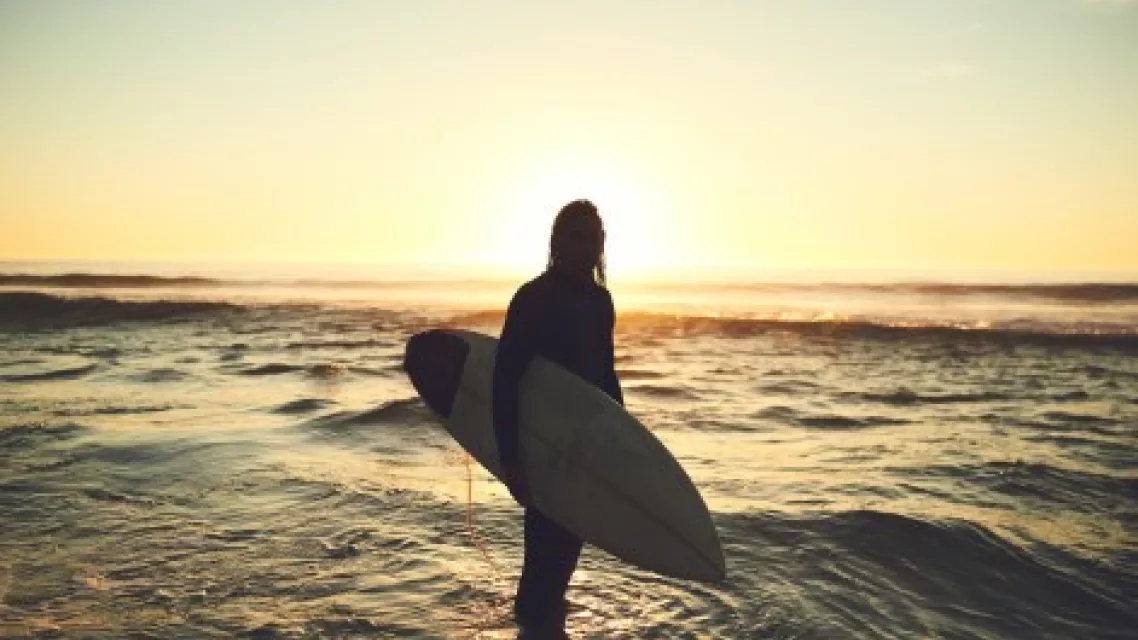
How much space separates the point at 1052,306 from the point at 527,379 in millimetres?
40685

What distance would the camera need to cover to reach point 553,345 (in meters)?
3.65

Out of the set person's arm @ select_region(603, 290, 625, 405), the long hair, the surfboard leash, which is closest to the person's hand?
person's arm @ select_region(603, 290, 625, 405)

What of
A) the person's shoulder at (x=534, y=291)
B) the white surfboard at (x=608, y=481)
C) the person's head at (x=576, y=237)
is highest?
the person's head at (x=576, y=237)

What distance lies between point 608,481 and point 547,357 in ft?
2.45

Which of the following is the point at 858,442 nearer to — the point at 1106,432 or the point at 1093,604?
the point at 1106,432

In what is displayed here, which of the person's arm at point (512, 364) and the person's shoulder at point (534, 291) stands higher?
the person's shoulder at point (534, 291)

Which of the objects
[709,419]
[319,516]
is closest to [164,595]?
[319,516]

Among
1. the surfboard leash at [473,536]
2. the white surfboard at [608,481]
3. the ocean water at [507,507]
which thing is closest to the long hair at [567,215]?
the white surfboard at [608,481]

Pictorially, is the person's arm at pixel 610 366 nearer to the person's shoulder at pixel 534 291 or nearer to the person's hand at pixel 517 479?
the person's shoulder at pixel 534 291

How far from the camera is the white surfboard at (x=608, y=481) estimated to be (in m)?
3.71

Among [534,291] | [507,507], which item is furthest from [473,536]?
[534,291]

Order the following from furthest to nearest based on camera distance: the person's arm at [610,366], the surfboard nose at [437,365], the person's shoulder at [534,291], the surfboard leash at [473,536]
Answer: the surfboard leash at [473,536], the surfboard nose at [437,365], the person's arm at [610,366], the person's shoulder at [534,291]

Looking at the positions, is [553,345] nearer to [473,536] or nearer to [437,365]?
[437,365]

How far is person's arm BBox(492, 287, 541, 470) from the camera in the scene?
3492 millimetres
